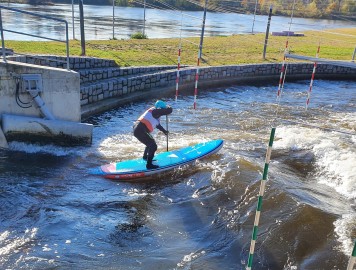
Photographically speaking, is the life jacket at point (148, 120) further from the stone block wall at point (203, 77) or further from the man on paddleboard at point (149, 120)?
the stone block wall at point (203, 77)

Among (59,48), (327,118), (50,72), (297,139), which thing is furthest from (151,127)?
(59,48)

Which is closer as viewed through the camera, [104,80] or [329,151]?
[329,151]

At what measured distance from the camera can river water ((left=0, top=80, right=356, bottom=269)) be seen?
5.28 meters

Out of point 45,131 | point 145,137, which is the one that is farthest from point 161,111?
point 45,131

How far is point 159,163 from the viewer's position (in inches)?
309

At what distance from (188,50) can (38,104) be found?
32.9ft

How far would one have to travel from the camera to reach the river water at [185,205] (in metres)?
5.28

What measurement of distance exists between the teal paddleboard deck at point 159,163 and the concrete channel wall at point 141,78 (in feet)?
11.1

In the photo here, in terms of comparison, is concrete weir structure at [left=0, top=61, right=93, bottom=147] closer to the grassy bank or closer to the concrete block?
the concrete block

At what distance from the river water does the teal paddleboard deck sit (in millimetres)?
178

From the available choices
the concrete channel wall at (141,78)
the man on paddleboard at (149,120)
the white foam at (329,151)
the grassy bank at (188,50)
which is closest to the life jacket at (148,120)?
the man on paddleboard at (149,120)

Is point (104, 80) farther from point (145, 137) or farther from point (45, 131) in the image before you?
point (145, 137)

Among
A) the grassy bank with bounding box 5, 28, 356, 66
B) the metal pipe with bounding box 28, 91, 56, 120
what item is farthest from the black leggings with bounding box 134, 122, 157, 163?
the grassy bank with bounding box 5, 28, 356, 66

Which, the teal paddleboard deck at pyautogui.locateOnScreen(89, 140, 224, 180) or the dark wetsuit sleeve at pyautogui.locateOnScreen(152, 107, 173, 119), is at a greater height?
the dark wetsuit sleeve at pyautogui.locateOnScreen(152, 107, 173, 119)
